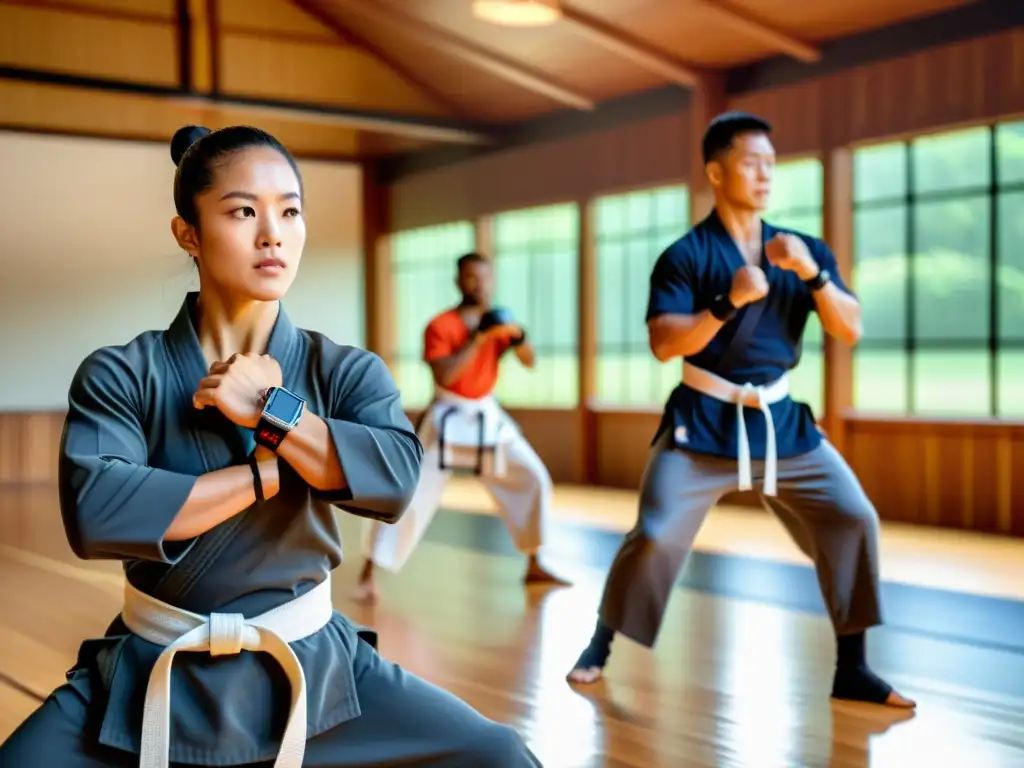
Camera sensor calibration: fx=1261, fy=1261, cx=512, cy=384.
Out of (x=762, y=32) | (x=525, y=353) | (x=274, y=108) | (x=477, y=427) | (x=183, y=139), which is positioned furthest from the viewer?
(x=274, y=108)

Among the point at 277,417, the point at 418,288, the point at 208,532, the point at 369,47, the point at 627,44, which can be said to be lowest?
the point at 208,532

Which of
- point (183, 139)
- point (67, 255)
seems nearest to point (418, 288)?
point (67, 255)

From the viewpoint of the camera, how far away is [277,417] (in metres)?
1.26

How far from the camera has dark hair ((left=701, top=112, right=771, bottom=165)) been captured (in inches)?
112

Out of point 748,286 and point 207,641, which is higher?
point 748,286

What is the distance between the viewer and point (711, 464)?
2.90 meters

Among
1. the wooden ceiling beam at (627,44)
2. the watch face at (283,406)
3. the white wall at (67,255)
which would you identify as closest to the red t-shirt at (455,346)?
the watch face at (283,406)

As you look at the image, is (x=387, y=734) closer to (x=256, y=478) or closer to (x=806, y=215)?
(x=256, y=478)

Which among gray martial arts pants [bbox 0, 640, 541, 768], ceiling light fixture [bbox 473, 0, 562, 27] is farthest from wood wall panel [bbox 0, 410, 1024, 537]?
gray martial arts pants [bbox 0, 640, 541, 768]

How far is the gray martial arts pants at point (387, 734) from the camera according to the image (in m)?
1.28

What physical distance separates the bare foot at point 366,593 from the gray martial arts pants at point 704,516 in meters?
1.48

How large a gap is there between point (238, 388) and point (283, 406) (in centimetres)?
5

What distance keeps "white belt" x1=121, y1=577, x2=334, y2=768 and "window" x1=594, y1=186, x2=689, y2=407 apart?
23.9 feet

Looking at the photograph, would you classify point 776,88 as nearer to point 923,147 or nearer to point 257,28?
point 923,147
